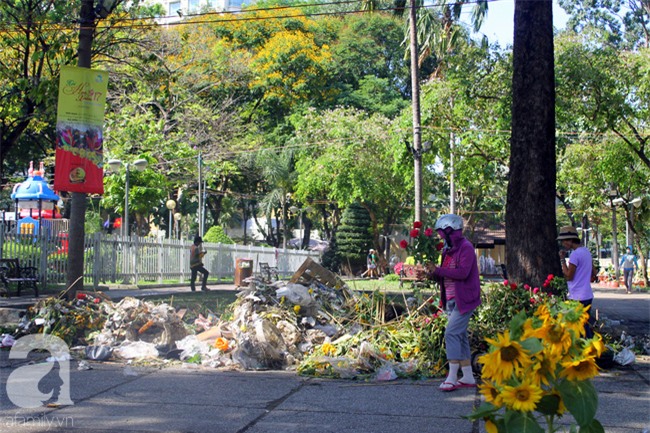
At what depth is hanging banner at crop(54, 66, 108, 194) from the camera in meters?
11.2

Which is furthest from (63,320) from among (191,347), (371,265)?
(371,265)

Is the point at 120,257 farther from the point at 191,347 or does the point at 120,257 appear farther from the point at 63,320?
the point at 191,347

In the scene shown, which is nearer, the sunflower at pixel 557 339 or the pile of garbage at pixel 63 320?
the sunflower at pixel 557 339

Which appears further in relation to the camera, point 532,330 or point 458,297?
point 458,297

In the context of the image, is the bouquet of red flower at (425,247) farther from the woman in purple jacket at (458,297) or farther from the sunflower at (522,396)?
the sunflower at (522,396)

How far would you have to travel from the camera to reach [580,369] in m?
2.89

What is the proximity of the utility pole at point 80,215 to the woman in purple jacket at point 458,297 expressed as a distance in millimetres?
6443

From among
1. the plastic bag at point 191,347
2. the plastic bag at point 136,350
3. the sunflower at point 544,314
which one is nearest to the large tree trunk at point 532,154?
the plastic bag at point 191,347

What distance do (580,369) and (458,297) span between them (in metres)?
4.26

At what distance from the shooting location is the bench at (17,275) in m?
16.6

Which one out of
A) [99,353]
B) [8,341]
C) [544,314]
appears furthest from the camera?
[8,341]

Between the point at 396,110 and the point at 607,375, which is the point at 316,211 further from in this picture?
the point at 607,375

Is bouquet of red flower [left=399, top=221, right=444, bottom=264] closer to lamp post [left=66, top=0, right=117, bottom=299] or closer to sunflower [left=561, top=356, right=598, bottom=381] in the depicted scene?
sunflower [left=561, top=356, right=598, bottom=381]

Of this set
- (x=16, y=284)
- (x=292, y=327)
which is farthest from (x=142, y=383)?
(x=16, y=284)
